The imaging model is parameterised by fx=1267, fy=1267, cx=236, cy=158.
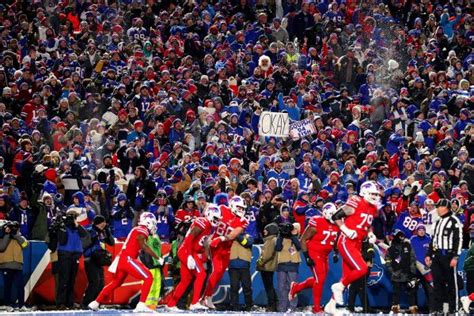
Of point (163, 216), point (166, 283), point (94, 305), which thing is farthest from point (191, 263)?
point (163, 216)

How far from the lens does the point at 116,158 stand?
24.5 m

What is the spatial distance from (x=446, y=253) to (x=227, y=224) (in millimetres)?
3646

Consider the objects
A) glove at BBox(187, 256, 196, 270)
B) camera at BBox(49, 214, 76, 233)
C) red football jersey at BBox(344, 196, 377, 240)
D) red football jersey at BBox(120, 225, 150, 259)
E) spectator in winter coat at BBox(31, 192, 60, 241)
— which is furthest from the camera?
spectator in winter coat at BBox(31, 192, 60, 241)

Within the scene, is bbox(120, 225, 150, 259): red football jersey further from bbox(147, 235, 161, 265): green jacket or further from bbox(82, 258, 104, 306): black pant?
bbox(82, 258, 104, 306): black pant

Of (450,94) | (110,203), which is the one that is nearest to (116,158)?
(110,203)

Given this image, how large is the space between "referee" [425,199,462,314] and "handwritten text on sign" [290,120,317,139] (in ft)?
20.2

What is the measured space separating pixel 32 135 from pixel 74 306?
4411 millimetres

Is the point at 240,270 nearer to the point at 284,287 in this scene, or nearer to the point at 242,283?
the point at 242,283

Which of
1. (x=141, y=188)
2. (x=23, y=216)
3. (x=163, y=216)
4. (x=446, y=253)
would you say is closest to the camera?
(x=446, y=253)

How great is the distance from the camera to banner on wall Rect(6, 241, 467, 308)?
71.4 ft

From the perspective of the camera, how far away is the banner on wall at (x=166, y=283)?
2177cm

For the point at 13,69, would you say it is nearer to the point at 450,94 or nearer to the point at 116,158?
the point at 116,158

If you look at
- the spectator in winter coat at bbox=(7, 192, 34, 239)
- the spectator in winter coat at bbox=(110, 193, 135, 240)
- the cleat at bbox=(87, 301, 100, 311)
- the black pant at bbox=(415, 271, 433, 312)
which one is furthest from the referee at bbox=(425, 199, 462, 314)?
the spectator in winter coat at bbox=(7, 192, 34, 239)

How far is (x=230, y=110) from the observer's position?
26531 mm
